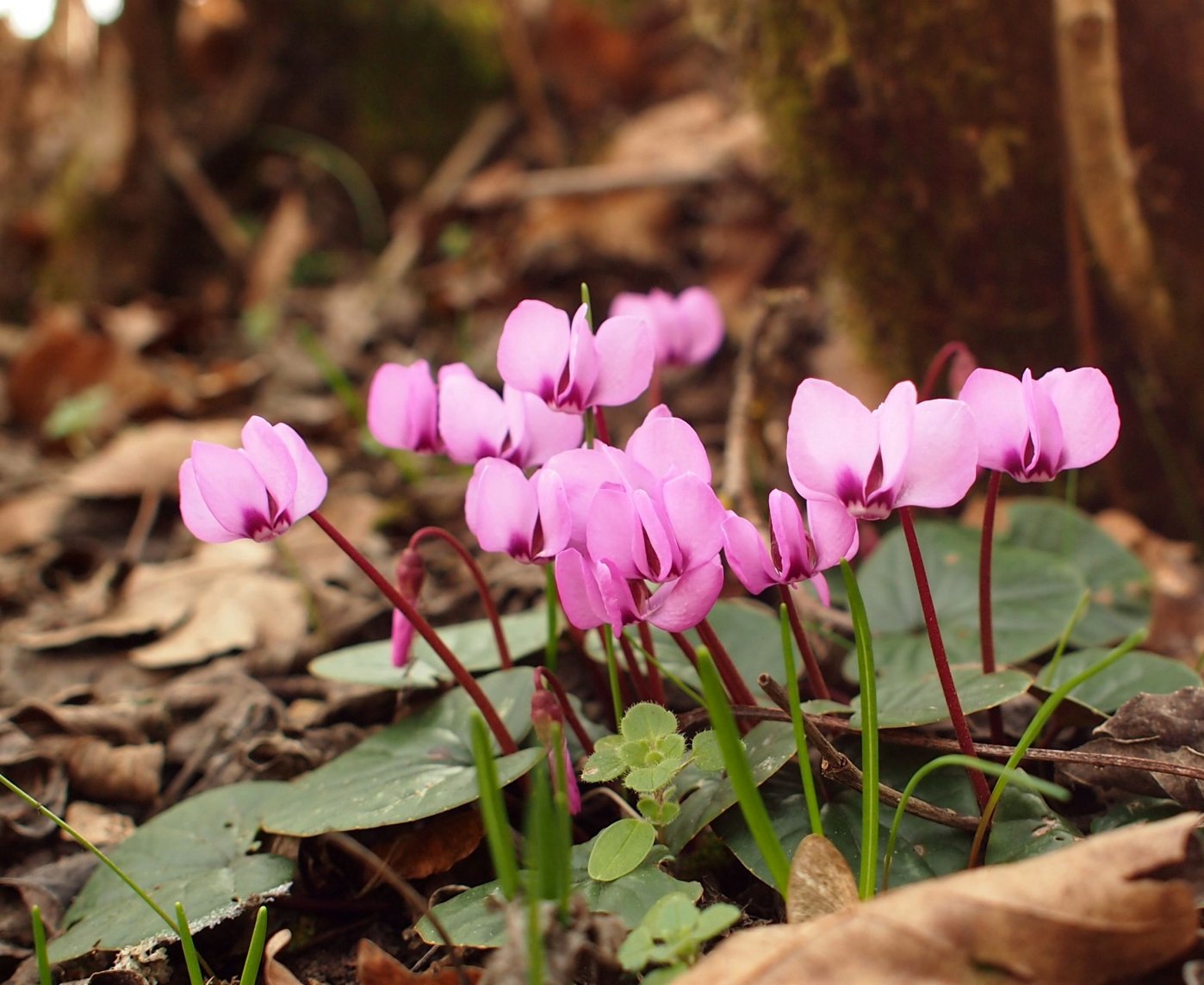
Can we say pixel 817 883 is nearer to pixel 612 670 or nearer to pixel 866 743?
pixel 866 743

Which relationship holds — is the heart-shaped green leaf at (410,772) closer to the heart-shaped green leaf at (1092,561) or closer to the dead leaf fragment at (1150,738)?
the dead leaf fragment at (1150,738)

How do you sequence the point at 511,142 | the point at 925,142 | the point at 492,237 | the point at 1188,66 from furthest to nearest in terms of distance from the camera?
1. the point at 511,142
2. the point at 492,237
3. the point at 925,142
4. the point at 1188,66

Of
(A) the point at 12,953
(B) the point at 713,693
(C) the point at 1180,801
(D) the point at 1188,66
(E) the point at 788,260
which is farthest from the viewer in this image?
(E) the point at 788,260

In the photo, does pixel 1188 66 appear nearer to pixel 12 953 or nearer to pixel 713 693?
pixel 713 693

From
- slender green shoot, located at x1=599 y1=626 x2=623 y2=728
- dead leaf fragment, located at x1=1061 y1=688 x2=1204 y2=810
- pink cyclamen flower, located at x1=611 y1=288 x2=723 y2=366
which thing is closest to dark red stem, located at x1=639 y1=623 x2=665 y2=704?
slender green shoot, located at x1=599 y1=626 x2=623 y2=728

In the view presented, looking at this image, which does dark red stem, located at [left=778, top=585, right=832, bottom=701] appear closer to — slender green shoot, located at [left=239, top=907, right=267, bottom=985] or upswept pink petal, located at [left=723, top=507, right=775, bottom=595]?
upswept pink petal, located at [left=723, top=507, right=775, bottom=595]

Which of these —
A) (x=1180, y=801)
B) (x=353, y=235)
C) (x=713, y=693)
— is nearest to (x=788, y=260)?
(x=353, y=235)
